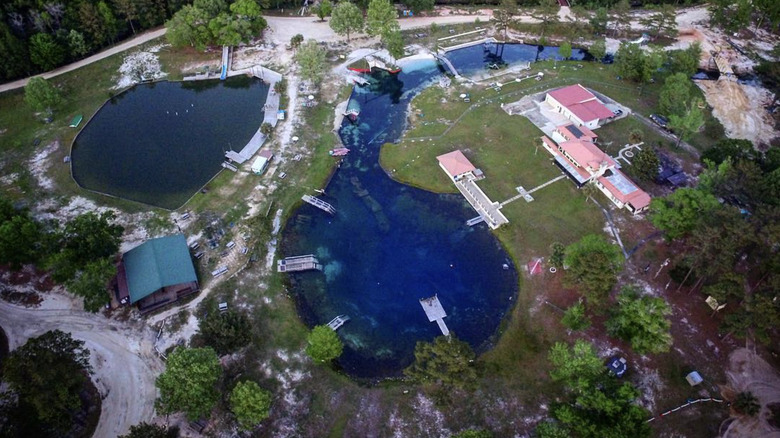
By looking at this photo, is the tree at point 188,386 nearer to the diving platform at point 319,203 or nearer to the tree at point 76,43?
the diving platform at point 319,203

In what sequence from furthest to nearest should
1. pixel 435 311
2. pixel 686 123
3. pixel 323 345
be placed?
pixel 686 123, pixel 435 311, pixel 323 345

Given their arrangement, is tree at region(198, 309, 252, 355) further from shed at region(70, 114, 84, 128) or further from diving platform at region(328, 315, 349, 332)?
shed at region(70, 114, 84, 128)

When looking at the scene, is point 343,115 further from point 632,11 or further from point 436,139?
point 632,11

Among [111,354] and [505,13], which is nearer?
[111,354]

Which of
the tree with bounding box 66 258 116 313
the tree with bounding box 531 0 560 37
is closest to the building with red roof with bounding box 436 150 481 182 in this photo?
the tree with bounding box 66 258 116 313

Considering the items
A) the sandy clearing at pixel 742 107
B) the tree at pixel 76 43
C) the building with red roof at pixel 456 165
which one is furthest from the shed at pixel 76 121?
the sandy clearing at pixel 742 107

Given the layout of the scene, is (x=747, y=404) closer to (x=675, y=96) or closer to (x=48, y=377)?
(x=675, y=96)

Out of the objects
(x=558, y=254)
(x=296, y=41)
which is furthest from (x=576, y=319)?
(x=296, y=41)
